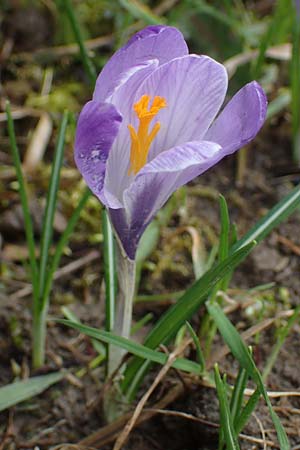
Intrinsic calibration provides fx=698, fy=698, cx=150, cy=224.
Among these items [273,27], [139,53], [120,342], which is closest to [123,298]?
[120,342]

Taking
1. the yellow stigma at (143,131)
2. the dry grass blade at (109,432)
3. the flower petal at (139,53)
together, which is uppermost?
the flower petal at (139,53)

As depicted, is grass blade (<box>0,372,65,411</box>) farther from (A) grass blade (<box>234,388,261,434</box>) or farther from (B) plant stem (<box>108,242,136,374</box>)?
(A) grass blade (<box>234,388,261,434</box>)

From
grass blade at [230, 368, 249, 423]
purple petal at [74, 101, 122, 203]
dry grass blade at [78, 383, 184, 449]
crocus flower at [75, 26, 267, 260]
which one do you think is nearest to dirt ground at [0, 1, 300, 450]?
dry grass blade at [78, 383, 184, 449]

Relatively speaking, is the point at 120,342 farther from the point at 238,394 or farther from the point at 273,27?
the point at 273,27

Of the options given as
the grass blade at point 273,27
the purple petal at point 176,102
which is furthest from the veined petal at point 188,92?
the grass blade at point 273,27

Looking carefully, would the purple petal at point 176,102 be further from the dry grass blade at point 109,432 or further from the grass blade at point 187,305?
the dry grass blade at point 109,432

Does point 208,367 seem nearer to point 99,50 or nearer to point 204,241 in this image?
point 204,241
